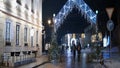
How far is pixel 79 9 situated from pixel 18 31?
42.4m

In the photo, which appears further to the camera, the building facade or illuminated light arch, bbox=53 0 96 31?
illuminated light arch, bbox=53 0 96 31

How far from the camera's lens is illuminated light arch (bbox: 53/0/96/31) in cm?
7450

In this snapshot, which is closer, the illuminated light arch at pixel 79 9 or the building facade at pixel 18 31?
the building facade at pixel 18 31

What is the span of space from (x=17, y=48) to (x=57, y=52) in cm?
541

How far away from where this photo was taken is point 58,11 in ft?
246

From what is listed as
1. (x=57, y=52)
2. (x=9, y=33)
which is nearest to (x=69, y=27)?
(x=57, y=52)

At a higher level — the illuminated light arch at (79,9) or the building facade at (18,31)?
the illuminated light arch at (79,9)

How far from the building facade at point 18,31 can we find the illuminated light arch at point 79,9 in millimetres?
25167

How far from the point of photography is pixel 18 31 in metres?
35.1

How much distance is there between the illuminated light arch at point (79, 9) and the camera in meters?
74.5

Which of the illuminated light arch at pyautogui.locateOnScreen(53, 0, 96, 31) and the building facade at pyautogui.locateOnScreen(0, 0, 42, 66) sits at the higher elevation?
the illuminated light arch at pyautogui.locateOnScreen(53, 0, 96, 31)

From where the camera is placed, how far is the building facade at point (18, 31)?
28.2m

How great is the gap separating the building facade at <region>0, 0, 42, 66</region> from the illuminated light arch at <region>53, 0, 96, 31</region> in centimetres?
2517

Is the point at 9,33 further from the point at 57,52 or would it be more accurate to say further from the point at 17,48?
the point at 57,52
